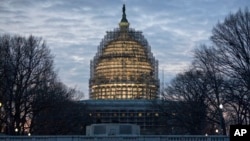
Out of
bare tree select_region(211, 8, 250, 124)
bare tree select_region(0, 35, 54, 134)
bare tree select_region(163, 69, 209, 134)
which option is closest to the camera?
bare tree select_region(211, 8, 250, 124)

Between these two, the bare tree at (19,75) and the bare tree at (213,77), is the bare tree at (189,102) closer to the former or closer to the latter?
the bare tree at (213,77)

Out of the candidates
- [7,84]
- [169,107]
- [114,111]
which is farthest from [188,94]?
[114,111]

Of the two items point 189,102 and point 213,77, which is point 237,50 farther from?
point 189,102

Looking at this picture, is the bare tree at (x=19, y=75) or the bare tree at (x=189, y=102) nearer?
the bare tree at (x=19, y=75)

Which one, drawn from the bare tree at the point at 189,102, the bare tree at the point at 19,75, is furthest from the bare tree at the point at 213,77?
the bare tree at the point at 19,75

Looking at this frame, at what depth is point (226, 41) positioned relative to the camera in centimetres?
5584

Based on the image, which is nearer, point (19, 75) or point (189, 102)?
point (19, 75)

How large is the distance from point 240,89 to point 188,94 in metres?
29.6

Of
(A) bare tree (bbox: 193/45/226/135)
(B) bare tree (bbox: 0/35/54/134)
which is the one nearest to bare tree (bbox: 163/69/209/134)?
(A) bare tree (bbox: 193/45/226/135)

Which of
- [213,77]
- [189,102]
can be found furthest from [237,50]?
[189,102]

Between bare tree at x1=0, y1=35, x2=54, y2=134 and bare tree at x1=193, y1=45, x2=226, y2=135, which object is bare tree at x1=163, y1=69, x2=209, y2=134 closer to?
bare tree at x1=193, y1=45, x2=226, y2=135

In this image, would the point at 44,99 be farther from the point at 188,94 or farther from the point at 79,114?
the point at 79,114

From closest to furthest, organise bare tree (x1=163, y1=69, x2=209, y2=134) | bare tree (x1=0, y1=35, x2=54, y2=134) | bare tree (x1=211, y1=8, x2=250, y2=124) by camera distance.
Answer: bare tree (x1=211, y1=8, x2=250, y2=124) < bare tree (x1=0, y1=35, x2=54, y2=134) < bare tree (x1=163, y1=69, x2=209, y2=134)

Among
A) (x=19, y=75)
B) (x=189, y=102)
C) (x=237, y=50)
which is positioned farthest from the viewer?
(x=189, y=102)
